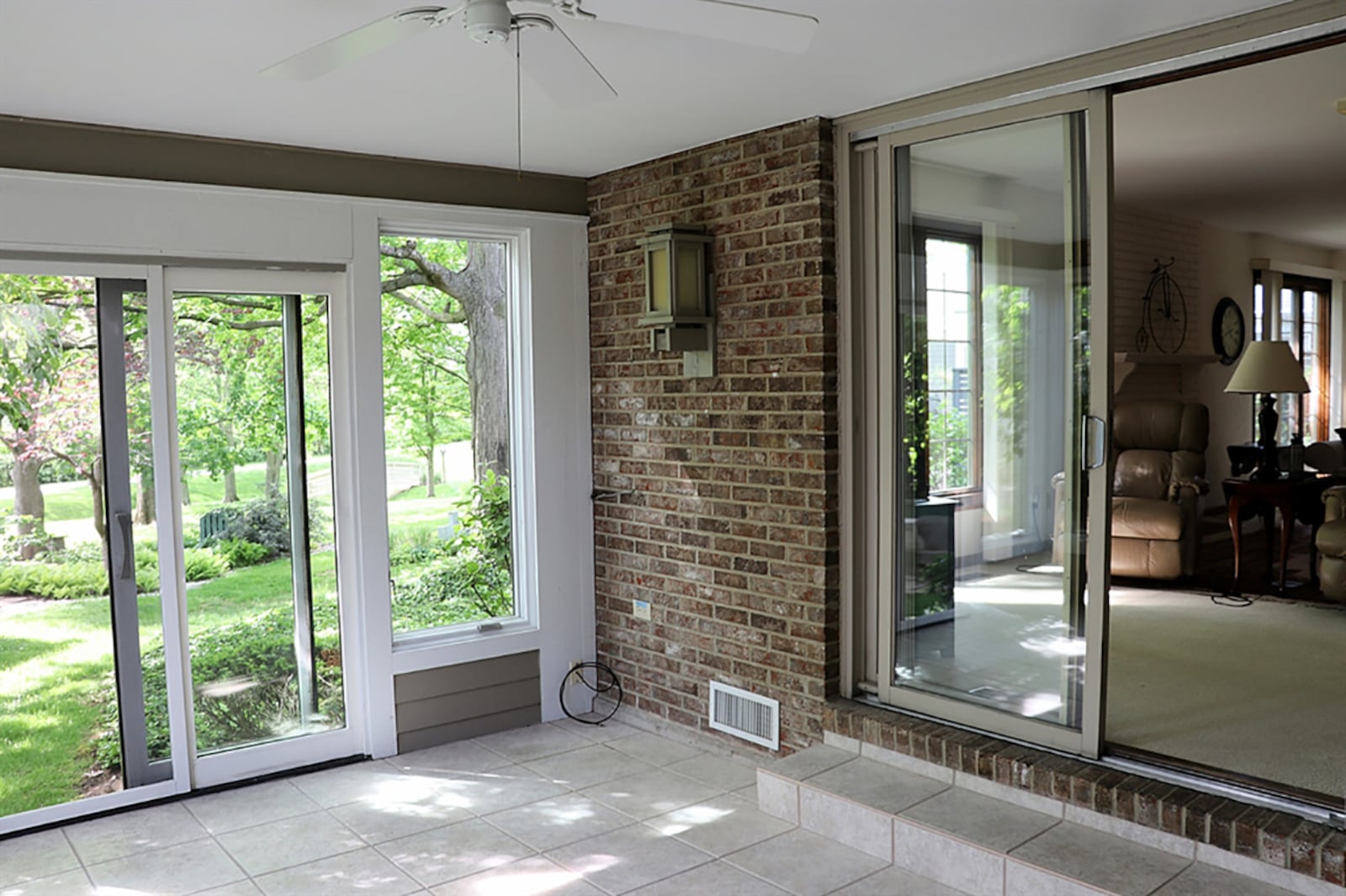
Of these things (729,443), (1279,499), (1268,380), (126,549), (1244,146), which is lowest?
(1279,499)

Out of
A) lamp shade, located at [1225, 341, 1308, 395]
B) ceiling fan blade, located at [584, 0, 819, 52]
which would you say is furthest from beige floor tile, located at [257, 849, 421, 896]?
lamp shade, located at [1225, 341, 1308, 395]

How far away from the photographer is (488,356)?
4.63 m

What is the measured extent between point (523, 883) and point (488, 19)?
2.39 m

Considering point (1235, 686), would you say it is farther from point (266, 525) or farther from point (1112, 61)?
point (266, 525)

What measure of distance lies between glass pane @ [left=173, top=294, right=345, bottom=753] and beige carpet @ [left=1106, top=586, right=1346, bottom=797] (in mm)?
2988

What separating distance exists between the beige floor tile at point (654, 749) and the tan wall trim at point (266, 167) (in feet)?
7.55

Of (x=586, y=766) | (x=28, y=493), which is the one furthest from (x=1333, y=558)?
(x=28, y=493)

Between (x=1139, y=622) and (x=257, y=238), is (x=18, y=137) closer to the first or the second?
(x=257, y=238)

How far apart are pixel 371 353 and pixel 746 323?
4.89 ft

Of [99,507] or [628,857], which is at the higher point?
[99,507]

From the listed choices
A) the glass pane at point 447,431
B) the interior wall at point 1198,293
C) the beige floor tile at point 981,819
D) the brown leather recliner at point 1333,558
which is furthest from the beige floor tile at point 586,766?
the interior wall at point 1198,293

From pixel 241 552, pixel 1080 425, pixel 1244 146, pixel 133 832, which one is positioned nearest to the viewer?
pixel 1080 425

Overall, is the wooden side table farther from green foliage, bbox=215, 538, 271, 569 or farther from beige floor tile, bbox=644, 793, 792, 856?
green foliage, bbox=215, 538, 271, 569

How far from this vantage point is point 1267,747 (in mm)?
3412
